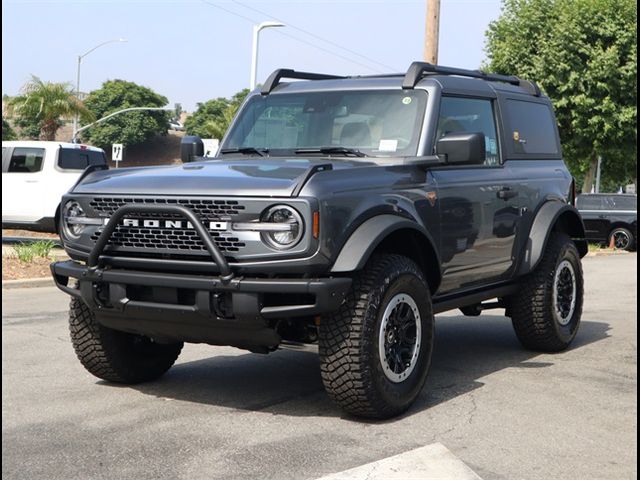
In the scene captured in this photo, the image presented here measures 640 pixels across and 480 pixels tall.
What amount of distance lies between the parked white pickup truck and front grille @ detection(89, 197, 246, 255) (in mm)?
13806

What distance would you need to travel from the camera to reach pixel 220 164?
20.9ft

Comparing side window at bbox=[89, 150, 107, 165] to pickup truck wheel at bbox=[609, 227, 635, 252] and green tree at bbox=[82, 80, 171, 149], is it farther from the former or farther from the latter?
green tree at bbox=[82, 80, 171, 149]

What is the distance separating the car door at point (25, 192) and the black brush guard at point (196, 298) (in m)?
14.1

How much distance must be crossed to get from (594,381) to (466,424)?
5.62ft

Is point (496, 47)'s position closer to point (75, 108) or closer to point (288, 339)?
point (75, 108)

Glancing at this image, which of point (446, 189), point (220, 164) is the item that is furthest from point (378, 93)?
point (220, 164)

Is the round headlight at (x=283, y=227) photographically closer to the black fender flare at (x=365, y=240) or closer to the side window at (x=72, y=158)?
the black fender flare at (x=365, y=240)

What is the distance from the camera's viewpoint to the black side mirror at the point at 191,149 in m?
7.59

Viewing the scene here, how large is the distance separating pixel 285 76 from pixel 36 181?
1299 centimetres

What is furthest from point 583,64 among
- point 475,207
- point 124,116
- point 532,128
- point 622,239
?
point 124,116

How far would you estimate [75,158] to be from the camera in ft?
66.5

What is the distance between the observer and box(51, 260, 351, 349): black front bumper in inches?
207

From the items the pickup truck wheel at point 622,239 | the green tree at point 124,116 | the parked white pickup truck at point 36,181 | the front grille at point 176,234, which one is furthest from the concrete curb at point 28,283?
the green tree at point 124,116

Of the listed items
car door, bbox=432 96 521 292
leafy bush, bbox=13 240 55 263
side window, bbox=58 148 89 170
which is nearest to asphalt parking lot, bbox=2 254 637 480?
car door, bbox=432 96 521 292
